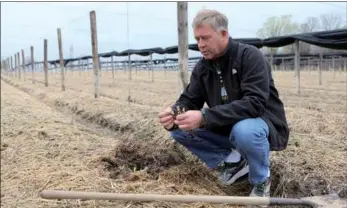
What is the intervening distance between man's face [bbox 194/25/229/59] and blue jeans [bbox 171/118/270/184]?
495 millimetres

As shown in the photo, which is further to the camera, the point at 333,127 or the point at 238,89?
the point at 333,127

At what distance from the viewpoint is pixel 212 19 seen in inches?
102

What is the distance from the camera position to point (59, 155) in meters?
4.12

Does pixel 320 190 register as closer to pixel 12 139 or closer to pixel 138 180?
pixel 138 180

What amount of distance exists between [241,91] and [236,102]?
141 mm

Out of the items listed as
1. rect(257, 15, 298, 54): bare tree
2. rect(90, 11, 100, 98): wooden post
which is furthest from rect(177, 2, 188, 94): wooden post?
rect(257, 15, 298, 54): bare tree

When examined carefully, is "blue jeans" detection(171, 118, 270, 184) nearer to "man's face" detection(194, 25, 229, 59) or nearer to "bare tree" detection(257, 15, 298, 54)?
"man's face" detection(194, 25, 229, 59)

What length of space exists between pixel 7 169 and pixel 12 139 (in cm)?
135

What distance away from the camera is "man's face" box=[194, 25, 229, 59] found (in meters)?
2.61

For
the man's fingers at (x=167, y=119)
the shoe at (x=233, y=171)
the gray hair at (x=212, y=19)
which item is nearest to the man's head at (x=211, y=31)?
→ the gray hair at (x=212, y=19)

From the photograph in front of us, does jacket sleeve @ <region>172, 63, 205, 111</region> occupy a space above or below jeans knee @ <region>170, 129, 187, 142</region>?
above

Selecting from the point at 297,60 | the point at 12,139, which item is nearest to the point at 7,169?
the point at 12,139

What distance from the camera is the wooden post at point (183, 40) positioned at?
504 centimetres

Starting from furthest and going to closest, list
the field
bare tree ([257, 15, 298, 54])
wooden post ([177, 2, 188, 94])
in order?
bare tree ([257, 15, 298, 54])
wooden post ([177, 2, 188, 94])
the field
